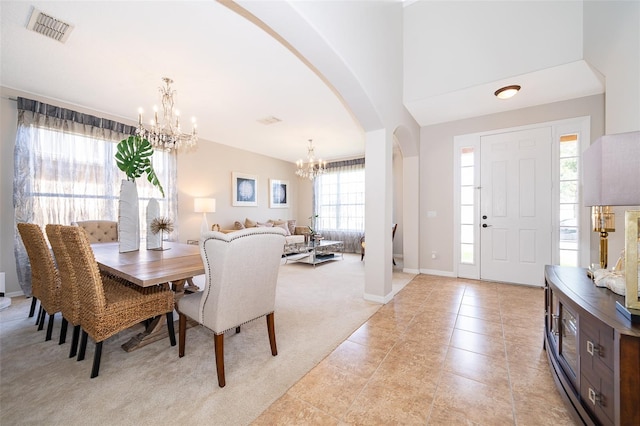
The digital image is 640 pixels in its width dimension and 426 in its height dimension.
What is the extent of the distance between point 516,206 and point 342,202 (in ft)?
14.0

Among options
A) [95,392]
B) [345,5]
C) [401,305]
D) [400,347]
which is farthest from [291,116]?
[95,392]

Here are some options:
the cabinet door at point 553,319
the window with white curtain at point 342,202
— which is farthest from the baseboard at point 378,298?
the window with white curtain at point 342,202

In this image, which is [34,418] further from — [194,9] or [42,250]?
[194,9]

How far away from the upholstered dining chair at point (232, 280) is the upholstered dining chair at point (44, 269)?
3.87ft

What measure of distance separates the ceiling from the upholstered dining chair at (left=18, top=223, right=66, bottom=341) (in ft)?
5.92

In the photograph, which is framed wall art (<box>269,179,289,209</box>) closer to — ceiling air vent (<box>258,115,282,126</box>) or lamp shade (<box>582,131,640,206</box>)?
ceiling air vent (<box>258,115,282,126</box>)

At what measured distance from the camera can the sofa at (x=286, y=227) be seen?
597 centimetres

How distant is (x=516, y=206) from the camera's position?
3664mm

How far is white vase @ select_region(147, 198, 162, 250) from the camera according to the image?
2.58 meters

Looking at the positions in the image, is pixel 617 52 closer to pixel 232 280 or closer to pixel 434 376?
pixel 434 376

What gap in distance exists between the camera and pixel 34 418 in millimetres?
1353

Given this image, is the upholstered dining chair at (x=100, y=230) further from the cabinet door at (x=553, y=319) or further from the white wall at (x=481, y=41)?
the cabinet door at (x=553, y=319)

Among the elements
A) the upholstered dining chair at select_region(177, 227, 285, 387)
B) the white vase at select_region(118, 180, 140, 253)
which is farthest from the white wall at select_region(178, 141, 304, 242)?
the upholstered dining chair at select_region(177, 227, 285, 387)

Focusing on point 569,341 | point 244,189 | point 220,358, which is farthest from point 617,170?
point 244,189
